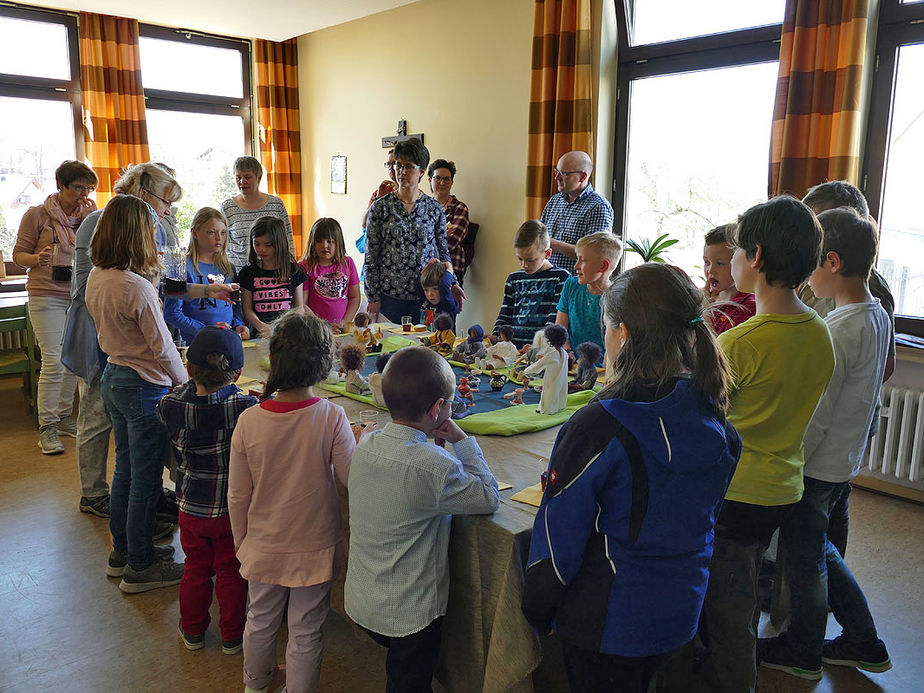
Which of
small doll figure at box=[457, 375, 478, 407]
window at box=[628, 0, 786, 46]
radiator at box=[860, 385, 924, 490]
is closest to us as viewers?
small doll figure at box=[457, 375, 478, 407]

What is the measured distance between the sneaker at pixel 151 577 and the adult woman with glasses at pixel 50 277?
1801mm

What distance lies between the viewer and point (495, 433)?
2.03 metres

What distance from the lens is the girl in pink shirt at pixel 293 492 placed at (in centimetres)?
175

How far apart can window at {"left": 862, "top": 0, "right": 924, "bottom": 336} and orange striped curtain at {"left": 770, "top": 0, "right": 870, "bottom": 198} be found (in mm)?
133

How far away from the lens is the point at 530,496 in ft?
5.39

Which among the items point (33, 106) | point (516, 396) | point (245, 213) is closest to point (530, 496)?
point (516, 396)

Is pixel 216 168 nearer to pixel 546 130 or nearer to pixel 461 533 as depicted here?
pixel 546 130

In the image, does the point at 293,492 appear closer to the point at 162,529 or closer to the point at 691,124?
the point at 162,529

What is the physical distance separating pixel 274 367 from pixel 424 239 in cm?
257

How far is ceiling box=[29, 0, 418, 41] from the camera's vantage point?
5.33m

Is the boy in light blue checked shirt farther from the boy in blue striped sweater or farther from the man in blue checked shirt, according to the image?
the man in blue checked shirt

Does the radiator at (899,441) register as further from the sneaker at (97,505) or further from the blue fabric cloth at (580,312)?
the sneaker at (97,505)

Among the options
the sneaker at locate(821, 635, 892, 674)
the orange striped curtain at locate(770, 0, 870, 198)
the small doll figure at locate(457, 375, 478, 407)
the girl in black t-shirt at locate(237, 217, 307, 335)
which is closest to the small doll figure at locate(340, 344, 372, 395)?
the small doll figure at locate(457, 375, 478, 407)

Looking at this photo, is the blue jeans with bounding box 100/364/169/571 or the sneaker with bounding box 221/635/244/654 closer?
the sneaker with bounding box 221/635/244/654
